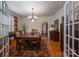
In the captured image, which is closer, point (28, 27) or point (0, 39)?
point (0, 39)

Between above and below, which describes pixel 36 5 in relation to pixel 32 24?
above

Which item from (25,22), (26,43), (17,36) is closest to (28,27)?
(25,22)

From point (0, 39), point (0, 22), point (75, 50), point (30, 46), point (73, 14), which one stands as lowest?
point (30, 46)

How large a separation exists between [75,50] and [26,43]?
13.4 feet

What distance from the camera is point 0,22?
1.92 m

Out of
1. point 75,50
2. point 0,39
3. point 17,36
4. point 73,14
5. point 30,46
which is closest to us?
point 0,39

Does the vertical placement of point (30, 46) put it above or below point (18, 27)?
below

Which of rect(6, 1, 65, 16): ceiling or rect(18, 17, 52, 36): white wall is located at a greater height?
rect(6, 1, 65, 16): ceiling

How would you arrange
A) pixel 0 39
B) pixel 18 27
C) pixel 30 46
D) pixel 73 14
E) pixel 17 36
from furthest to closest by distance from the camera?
pixel 18 27 → pixel 30 46 → pixel 17 36 → pixel 73 14 → pixel 0 39

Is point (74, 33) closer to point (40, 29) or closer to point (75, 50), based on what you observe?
point (75, 50)

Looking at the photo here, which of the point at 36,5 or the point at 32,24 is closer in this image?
the point at 36,5

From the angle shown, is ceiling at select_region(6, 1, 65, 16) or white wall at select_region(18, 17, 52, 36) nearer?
ceiling at select_region(6, 1, 65, 16)

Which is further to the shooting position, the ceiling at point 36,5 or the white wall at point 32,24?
the white wall at point 32,24

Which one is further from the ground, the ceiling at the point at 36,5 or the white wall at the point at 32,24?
the ceiling at the point at 36,5
